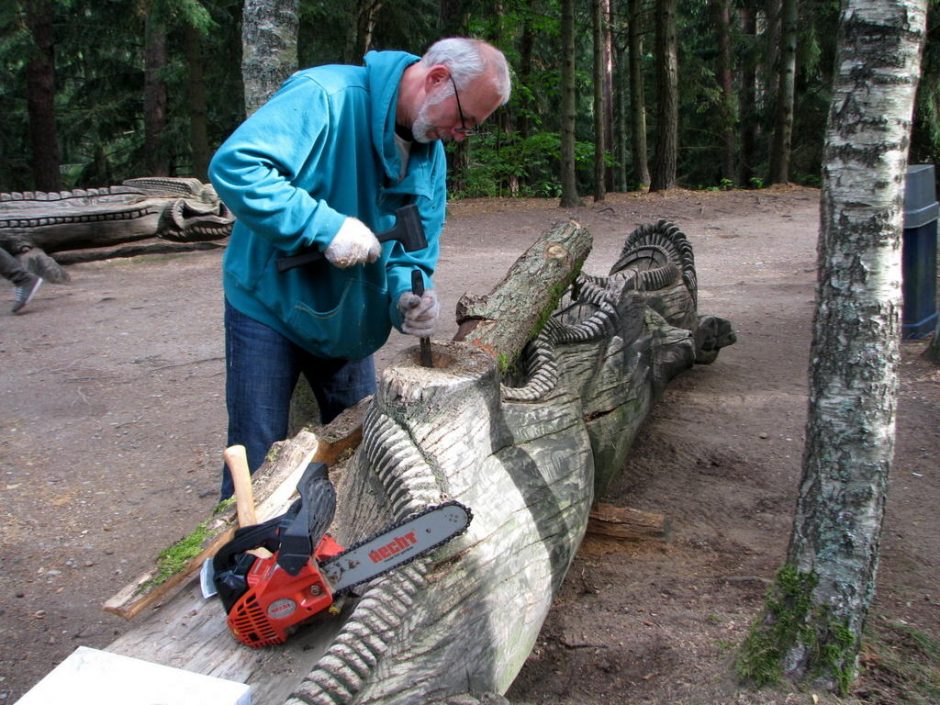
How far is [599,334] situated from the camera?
11.9 ft

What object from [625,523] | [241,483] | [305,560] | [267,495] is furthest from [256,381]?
[625,523]

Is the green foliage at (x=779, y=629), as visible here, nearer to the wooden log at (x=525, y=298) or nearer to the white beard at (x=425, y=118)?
the wooden log at (x=525, y=298)

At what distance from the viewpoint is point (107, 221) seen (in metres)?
9.98

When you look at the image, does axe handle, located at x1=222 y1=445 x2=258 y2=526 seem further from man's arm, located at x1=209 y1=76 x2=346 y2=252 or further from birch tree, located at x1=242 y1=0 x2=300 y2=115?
birch tree, located at x1=242 y1=0 x2=300 y2=115

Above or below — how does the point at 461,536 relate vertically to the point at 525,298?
below

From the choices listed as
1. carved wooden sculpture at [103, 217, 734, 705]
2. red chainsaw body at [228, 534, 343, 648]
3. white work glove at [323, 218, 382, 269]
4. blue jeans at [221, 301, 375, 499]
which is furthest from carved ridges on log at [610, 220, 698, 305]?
red chainsaw body at [228, 534, 343, 648]

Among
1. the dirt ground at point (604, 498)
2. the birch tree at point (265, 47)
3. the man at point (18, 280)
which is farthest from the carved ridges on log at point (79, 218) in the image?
the birch tree at point (265, 47)

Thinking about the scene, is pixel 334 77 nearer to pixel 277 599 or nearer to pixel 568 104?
pixel 277 599

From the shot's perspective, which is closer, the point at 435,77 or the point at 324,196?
the point at 435,77

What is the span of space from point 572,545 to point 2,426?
161 inches

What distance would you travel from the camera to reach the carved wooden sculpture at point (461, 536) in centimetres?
183

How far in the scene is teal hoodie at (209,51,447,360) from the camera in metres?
2.31

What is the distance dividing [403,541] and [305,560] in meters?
0.22

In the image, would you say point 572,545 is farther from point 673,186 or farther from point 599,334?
point 673,186
